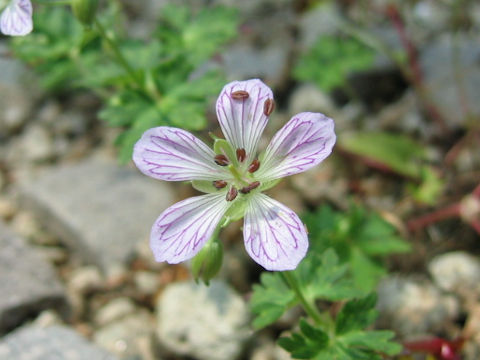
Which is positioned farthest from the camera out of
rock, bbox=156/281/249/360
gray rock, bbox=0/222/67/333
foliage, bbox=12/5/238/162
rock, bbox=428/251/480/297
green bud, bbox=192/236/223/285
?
rock, bbox=428/251/480/297

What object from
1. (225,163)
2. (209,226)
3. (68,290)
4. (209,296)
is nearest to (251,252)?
(209,226)

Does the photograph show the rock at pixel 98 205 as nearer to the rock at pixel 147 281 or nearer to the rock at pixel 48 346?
the rock at pixel 147 281

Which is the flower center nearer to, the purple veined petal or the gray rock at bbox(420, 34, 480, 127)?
the purple veined petal

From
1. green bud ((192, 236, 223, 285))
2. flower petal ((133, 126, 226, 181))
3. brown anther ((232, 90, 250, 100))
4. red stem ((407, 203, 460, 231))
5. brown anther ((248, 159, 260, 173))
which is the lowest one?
red stem ((407, 203, 460, 231))

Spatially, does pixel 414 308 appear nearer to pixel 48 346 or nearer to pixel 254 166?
pixel 254 166

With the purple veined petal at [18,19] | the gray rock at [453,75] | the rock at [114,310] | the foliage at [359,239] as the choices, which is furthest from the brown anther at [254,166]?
the gray rock at [453,75]

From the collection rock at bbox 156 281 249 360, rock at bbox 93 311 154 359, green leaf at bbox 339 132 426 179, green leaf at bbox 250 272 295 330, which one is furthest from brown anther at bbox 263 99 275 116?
green leaf at bbox 339 132 426 179

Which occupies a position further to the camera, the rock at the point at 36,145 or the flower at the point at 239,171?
the rock at the point at 36,145
